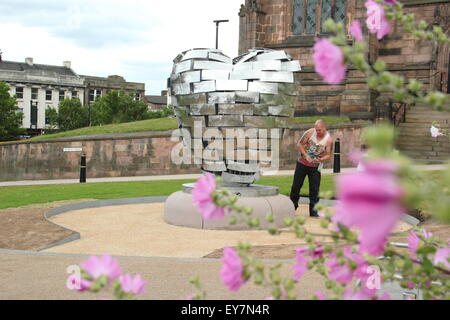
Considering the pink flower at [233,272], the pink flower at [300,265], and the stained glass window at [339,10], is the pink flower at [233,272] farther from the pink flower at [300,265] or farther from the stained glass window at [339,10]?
the stained glass window at [339,10]

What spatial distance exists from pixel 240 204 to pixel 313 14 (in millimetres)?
24793

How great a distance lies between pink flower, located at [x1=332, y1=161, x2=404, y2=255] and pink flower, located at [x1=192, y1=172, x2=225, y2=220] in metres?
0.88

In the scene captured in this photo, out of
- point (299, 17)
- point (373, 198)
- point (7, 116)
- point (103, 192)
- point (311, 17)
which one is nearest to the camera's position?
point (373, 198)

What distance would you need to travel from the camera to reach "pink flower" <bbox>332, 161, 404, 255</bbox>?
0.77 meters

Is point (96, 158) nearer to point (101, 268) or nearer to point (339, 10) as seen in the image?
point (339, 10)

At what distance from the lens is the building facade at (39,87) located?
283 feet

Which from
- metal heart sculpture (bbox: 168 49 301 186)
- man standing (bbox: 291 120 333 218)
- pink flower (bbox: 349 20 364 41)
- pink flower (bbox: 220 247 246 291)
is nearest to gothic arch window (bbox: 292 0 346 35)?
man standing (bbox: 291 120 333 218)

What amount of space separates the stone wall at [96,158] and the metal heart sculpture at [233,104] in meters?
14.6

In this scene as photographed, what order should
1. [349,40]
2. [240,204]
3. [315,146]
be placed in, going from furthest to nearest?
1. [349,40]
2. [315,146]
3. [240,204]

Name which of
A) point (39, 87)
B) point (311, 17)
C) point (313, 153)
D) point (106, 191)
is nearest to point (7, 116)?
point (39, 87)

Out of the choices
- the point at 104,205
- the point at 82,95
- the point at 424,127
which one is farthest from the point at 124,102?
the point at 104,205

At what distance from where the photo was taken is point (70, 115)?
266 ft
